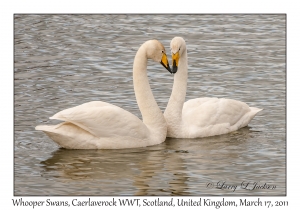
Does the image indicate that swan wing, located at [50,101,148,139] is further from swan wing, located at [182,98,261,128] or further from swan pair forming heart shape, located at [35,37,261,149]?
swan wing, located at [182,98,261,128]

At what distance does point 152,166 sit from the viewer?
605 inches

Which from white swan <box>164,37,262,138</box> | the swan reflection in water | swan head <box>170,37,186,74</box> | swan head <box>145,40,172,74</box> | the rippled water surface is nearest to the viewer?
the swan reflection in water

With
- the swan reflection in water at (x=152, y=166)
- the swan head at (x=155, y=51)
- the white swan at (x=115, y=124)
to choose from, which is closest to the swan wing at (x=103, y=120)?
the white swan at (x=115, y=124)

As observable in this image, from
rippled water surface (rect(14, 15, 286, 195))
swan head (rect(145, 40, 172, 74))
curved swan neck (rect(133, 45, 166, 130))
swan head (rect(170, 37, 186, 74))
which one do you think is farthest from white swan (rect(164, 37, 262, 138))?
curved swan neck (rect(133, 45, 166, 130))

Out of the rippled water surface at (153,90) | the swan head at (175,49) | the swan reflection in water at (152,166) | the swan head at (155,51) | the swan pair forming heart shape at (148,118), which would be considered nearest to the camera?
the swan reflection in water at (152,166)

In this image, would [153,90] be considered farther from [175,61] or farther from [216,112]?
[175,61]

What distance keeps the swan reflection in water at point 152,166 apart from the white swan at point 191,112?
0.24m

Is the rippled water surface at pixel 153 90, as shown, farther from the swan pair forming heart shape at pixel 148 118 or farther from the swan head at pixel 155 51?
the swan head at pixel 155 51

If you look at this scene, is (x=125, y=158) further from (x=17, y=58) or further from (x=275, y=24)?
(x=275, y=24)

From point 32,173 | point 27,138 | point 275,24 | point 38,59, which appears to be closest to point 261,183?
point 32,173

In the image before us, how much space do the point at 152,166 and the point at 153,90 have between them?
187 inches

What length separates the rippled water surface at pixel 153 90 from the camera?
1465 centimetres

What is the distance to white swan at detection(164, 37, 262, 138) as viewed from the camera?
56.5 ft

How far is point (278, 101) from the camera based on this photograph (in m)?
19.2
